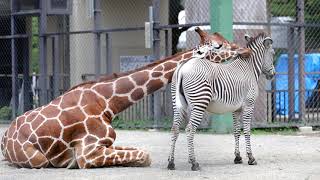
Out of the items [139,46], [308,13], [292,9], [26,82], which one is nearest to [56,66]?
[26,82]

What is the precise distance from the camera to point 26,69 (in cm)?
1828

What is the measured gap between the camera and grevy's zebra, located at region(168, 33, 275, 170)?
9.09 m

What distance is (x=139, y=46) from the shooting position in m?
19.4

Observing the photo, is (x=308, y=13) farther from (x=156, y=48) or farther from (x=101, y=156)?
(x=101, y=156)

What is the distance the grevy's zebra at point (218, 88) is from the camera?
358 inches

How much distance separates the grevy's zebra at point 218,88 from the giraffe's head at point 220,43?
0.14 meters

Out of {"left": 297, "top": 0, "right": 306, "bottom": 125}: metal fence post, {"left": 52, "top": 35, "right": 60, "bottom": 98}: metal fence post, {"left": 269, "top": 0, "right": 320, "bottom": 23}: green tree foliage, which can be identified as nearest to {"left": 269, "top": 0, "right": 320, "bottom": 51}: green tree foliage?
{"left": 269, "top": 0, "right": 320, "bottom": 23}: green tree foliage

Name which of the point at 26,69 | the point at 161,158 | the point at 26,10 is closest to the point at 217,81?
the point at 161,158

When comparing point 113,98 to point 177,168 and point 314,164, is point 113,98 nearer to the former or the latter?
point 177,168

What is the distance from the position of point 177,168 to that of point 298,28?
706 centimetres

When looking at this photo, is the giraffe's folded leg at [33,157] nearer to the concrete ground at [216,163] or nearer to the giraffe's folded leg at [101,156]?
the concrete ground at [216,163]

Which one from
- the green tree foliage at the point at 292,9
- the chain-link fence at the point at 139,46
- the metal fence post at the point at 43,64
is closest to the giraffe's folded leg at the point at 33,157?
the chain-link fence at the point at 139,46

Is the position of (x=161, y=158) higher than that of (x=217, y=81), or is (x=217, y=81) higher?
(x=217, y=81)

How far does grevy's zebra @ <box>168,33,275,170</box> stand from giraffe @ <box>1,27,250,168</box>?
0.45m
